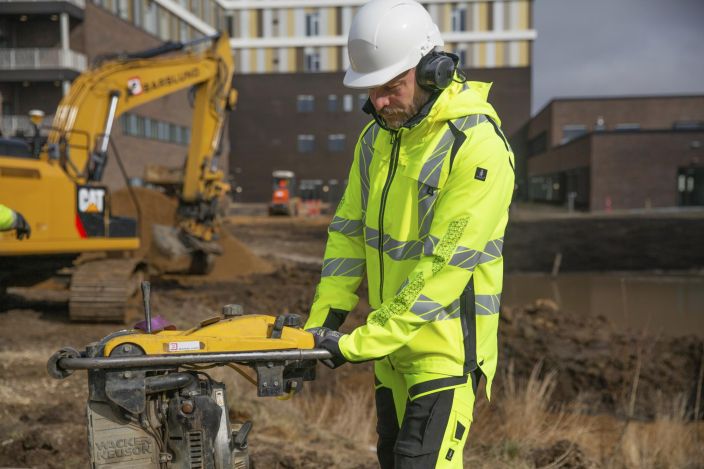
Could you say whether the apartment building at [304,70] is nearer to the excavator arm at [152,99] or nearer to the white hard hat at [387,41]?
the excavator arm at [152,99]

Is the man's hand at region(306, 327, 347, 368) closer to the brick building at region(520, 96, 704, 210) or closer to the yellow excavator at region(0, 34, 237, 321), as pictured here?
the yellow excavator at region(0, 34, 237, 321)

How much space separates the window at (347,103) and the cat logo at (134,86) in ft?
134

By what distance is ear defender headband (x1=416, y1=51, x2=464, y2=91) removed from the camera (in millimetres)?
2482

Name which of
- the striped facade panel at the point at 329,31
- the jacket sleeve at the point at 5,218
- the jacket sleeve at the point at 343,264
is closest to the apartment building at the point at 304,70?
the striped facade panel at the point at 329,31

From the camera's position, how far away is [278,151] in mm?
52719

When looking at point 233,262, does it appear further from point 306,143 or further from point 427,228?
point 306,143

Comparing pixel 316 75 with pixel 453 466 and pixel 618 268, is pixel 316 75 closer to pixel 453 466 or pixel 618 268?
pixel 618 268

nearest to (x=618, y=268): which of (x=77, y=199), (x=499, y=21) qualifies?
(x=77, y=199)

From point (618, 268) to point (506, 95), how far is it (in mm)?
32483

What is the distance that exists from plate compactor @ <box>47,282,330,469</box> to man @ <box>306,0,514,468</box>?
0.17 m

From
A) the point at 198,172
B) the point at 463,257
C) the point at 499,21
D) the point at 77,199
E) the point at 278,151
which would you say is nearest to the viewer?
the point at 463,257

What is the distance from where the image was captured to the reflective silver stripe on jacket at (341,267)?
112 inches

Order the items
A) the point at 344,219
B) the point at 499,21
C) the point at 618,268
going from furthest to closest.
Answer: the point at 499,21 → the point at 618,268 → the point at 344,219

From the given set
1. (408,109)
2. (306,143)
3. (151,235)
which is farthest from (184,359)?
(306,143)
